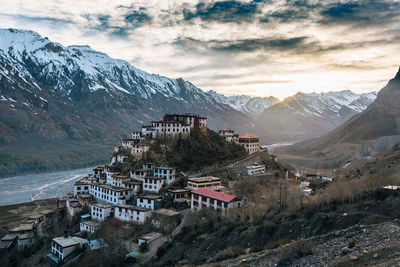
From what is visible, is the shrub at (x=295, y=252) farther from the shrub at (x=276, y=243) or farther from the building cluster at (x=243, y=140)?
the building cluster at (x=243, y=140)

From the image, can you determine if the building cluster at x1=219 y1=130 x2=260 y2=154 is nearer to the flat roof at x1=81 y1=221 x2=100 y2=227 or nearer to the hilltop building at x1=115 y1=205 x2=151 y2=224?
the hilltop building at x1=115 y1=205 x2=151 y2=224

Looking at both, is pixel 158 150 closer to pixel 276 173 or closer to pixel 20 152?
pixel 276 173

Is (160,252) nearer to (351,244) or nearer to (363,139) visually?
(351,244)

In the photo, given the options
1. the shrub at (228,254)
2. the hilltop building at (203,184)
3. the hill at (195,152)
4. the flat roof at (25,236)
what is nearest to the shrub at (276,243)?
the shrub at (228,254)

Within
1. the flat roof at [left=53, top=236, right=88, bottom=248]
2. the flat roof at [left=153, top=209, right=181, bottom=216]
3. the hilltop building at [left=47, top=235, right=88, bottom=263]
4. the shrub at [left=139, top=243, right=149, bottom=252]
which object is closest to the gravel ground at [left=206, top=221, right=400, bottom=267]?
the shrub at [left=139, top=243, right=149, bottom=252]

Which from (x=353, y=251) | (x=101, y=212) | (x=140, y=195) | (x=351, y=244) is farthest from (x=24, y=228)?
(x=353, y=251)
